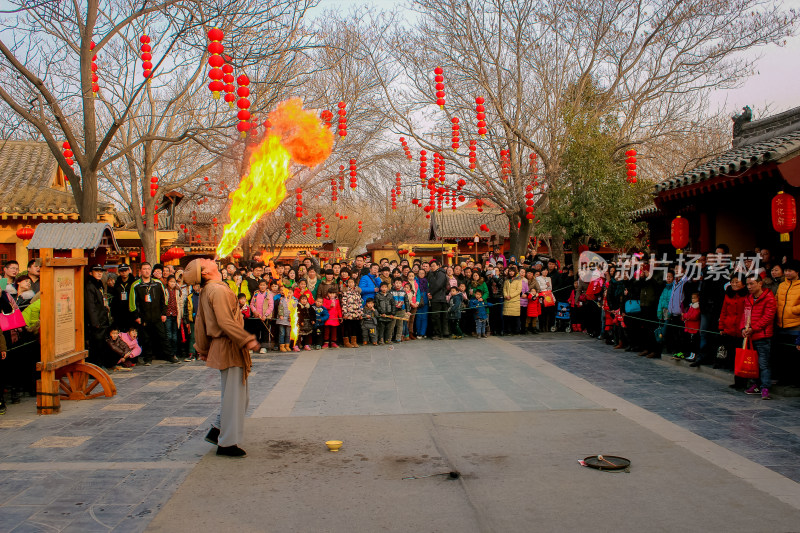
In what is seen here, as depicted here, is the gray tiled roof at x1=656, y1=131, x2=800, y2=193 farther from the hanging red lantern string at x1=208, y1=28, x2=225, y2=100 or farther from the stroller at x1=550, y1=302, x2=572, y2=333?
the hanging red lantern string at x1=208, y1=28, x2=225, y2=100

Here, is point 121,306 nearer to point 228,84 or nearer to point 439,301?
point 228,84

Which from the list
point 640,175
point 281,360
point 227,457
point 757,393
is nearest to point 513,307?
point 281,360

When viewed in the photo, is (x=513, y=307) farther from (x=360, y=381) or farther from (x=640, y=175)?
(x=640, y=175)

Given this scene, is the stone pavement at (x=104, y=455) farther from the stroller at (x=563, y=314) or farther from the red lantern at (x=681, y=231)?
the stroller at (x=563, y=314)

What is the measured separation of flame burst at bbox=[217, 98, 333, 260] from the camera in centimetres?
899

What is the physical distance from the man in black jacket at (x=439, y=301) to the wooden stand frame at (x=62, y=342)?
7.74 meters

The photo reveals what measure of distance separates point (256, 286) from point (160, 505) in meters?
9.40

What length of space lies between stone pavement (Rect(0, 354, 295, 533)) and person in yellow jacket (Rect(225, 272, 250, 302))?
3831 mm

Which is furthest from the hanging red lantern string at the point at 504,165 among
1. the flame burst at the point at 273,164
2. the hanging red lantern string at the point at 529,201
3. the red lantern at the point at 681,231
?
the flame burst at the point at 273,164

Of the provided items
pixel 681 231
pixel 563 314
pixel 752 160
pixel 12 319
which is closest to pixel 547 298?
pixel 563 314

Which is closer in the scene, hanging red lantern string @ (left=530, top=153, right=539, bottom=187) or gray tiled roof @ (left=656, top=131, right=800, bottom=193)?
gray tiled roof @ (left=656, top=131, right=800, bottom=193)

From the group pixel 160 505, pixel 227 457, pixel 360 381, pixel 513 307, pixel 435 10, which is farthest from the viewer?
pixel 435 10

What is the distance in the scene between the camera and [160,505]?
475 centimetres

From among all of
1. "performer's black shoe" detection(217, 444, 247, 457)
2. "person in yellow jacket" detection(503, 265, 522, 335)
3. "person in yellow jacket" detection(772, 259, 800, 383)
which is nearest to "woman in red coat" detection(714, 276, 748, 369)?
"person in yellow jacket" detection(772, 259, 800, 383)
